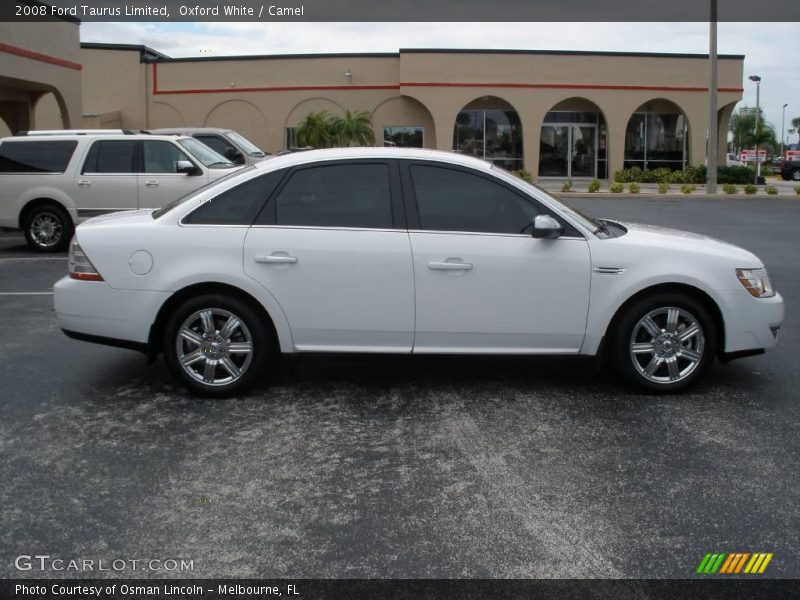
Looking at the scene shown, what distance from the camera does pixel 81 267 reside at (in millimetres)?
6477

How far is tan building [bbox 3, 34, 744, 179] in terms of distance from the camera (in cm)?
3619

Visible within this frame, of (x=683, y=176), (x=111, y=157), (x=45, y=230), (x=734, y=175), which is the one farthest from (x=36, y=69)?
(x=734, y=175)

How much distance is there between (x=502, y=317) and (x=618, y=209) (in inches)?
737

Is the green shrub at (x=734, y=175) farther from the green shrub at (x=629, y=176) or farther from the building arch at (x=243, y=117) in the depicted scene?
the building arch at (x=243, y=117)

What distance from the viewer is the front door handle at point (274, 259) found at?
631 cm

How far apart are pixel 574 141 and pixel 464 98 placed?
18.3 feet

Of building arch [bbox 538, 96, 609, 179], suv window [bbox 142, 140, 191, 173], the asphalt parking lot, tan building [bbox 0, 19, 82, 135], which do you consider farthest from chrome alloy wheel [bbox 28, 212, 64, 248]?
building arch [bbox 538, 96, 609, 179]

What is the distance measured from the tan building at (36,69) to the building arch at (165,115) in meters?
14.5

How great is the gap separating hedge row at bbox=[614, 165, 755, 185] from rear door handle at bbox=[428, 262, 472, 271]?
31067mm

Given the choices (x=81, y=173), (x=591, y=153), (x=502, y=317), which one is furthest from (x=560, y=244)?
(x=591, y=153)

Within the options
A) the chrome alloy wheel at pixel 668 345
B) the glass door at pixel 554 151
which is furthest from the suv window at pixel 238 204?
the glass door at pixel 554 151

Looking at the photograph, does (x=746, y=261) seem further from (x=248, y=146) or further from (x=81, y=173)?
(x=248, y=146)

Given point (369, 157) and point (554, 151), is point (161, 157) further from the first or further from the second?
point (554, 151)

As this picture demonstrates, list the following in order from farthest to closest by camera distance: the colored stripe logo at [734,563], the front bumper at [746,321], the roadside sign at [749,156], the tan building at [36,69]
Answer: the roadside sign at [749,156], the tan building at [36,69], the front bumper at [746,321], the colored stripe logo at [734,563]
